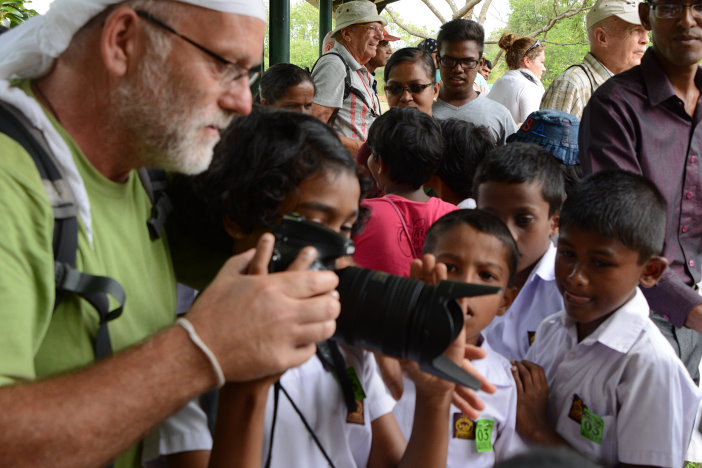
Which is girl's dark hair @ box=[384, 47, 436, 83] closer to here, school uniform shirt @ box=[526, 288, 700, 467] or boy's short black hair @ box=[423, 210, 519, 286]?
boy's short black hair @ box=[423, 210, 519, 286]

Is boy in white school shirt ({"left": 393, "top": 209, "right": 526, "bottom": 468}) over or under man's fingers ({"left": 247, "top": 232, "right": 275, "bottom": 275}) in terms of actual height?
under

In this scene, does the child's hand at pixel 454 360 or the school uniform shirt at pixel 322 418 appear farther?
the school uniform shirt at pixel 322 418

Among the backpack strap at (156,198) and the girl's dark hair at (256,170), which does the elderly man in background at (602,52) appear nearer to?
the girl's dark hair at (256,170)

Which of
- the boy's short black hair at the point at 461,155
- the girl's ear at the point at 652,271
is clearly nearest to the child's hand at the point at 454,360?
the girl's ear at the point at 652,271

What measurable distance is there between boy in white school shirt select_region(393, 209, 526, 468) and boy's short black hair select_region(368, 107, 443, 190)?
0.68m

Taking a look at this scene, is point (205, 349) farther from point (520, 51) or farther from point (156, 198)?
point (520, 51)

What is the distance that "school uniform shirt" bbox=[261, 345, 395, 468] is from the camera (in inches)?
55.8

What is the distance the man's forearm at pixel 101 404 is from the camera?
36.9 inches

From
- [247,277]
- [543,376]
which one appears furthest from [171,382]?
[543,376]

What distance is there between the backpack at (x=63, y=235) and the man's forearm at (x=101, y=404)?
148mm

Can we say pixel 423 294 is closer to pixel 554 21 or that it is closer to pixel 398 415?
pixel 398 415

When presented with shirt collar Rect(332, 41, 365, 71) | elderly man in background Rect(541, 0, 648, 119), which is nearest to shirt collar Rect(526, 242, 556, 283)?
elderly man in background Rect(541, 0, 648, 119)

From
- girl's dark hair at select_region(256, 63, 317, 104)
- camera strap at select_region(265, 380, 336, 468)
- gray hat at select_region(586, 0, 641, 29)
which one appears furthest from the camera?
girl's dark hair at select_region(256, 63, 317, 104)

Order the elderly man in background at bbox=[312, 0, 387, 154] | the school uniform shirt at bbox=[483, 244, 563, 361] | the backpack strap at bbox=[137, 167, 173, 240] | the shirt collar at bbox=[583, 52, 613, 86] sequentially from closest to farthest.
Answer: the backpack strap at bbox=[137, 167, 173, 240]
the school uniform shirt at bbox=[483, 244, 563, 361]
the shirt collar at bbox=[583, 52, 613, 86]
the elderly man in background at bbox=[312, 0, 387, 154]
